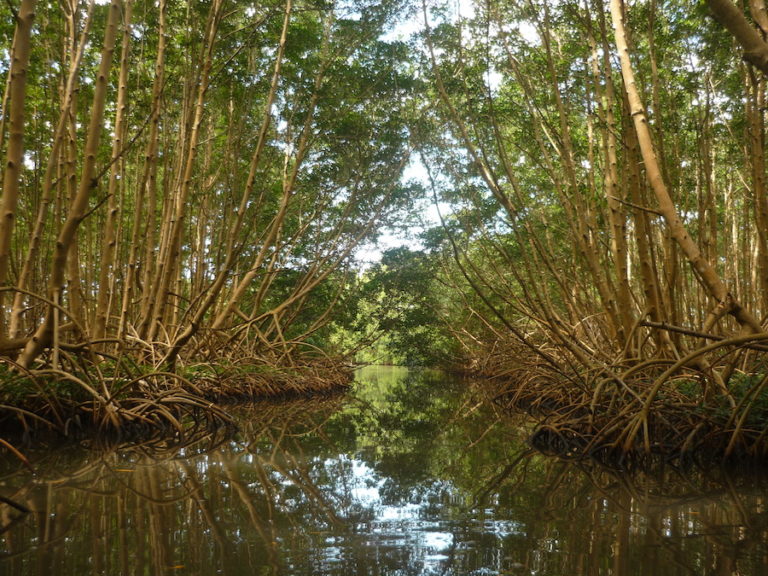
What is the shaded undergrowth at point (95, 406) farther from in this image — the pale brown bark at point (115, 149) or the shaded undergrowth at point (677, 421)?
the shaded undergrowth at point (677, 421)

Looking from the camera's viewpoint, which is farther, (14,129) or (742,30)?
(14,129)

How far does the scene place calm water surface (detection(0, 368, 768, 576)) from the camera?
159 cm

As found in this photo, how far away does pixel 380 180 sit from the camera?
403 inches

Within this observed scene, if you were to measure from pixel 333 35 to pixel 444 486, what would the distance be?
7.32 m

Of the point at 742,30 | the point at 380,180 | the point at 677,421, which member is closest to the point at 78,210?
the point at 742,30

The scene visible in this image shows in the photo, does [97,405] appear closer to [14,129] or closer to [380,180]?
[14,129]

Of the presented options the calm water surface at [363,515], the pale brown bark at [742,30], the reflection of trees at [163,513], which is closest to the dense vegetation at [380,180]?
the pale brown bark at [742,30]

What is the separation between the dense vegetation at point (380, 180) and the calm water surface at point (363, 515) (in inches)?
25.0

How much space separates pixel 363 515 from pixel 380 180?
8569mm

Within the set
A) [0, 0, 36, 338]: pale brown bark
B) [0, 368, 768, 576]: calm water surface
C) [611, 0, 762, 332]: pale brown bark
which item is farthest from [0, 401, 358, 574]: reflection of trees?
[611, 0, 762, 332]: pale brown bark

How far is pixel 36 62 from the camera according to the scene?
224 inches

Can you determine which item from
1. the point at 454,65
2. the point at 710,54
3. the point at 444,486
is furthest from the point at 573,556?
the point at 454,65

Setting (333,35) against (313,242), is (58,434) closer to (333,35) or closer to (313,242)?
(333,35)

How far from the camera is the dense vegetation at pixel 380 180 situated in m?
3.25
